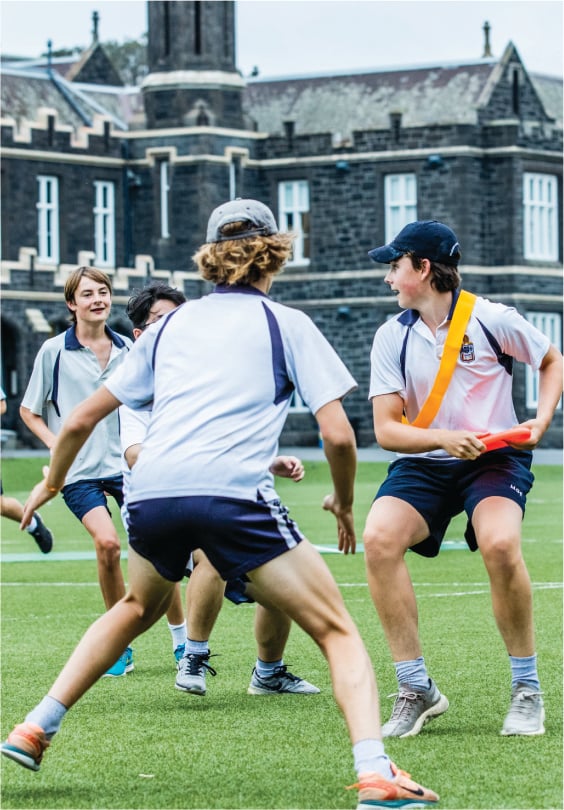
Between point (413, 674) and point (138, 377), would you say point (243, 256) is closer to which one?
point (138, 377)

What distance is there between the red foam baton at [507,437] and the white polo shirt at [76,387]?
2.86 m

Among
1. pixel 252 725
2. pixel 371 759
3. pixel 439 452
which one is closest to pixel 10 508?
pixel 252 725

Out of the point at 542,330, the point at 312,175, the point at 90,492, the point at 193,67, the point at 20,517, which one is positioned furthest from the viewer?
the point at 542,330

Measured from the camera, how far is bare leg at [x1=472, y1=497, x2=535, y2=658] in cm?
738

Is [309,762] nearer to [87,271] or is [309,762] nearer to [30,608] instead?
[87,271]

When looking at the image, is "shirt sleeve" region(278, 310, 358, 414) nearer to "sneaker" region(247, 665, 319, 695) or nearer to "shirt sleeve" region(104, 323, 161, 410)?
"shirt sleeve" region(104, 323, 161, 410)

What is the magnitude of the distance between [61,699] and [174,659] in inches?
149

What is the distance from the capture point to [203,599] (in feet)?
28.6

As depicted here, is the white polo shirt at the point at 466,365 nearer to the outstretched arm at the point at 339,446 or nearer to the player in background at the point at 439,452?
the player in background at the point at 439,452

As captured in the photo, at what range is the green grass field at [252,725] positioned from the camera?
6.43m

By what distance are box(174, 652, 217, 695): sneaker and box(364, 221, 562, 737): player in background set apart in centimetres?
129

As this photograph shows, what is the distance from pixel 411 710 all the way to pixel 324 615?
1707mm

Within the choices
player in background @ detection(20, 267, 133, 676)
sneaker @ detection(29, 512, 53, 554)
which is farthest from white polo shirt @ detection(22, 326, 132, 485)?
sneaker @ detection(29, 512, 53, 554)

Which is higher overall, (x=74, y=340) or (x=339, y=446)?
(x=74, y=340)
